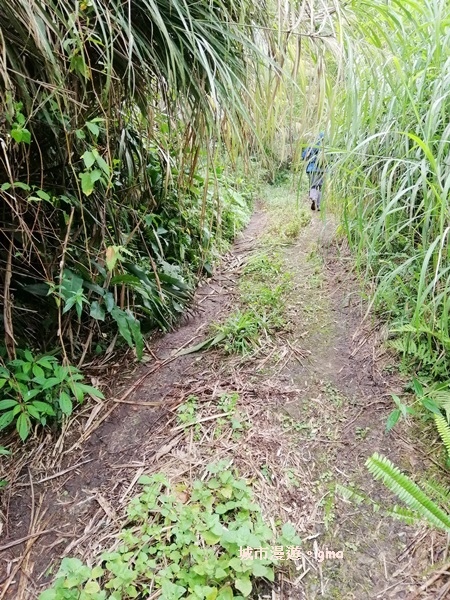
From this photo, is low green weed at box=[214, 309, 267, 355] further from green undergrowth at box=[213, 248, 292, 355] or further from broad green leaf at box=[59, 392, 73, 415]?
broad green leaf at box=[59, 392, 73, 415]

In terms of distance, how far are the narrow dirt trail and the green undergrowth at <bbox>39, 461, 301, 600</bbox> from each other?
0.06 m

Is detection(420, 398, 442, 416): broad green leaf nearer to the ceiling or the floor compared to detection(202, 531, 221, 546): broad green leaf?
nearer to the ceiling

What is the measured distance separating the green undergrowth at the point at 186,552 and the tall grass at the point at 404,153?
2.33 feet

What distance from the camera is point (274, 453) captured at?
110cm

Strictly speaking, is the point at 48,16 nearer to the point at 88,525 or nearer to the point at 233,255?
the point at 88,525

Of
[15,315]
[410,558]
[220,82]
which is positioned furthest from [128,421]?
[220,82]

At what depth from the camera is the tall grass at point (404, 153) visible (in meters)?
1.05

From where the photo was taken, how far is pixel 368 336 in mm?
1399

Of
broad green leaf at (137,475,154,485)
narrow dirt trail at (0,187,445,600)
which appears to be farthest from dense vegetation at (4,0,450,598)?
broad green leaf at (137,475,154,485)

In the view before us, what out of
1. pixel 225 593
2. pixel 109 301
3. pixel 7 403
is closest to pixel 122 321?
pixel 109 301

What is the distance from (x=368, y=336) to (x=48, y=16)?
4.56 ft

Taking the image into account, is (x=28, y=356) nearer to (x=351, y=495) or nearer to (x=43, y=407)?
(x=43, y=407)

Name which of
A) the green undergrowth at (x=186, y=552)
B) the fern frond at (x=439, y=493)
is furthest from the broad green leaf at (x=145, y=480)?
the fern frond at (x=439, y=493)

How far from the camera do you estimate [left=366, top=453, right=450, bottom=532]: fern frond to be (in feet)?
2.50
